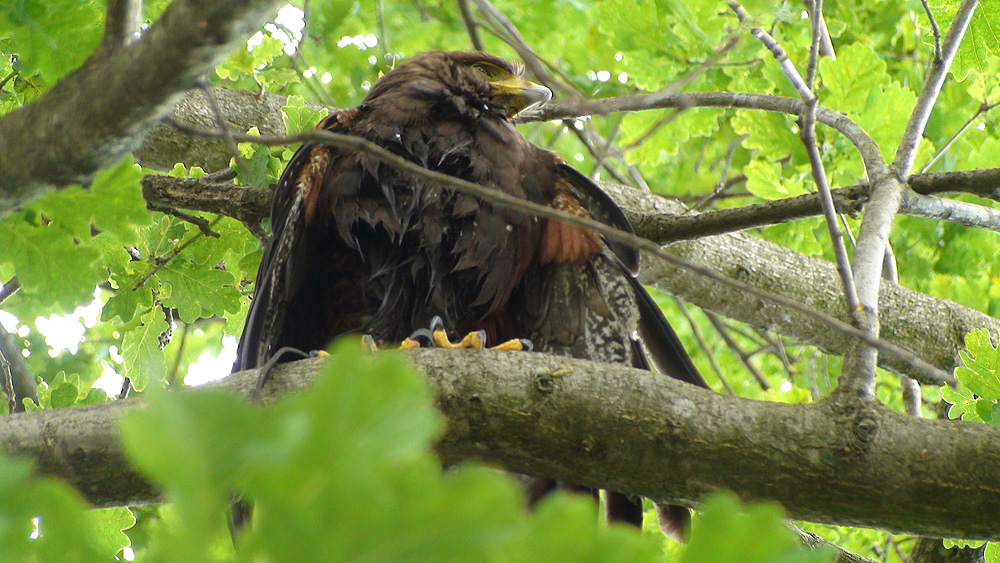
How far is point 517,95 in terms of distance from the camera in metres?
3.49

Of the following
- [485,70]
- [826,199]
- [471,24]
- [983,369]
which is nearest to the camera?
[826,199]

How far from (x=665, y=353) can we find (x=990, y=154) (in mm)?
1822

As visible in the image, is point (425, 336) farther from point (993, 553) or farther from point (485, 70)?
point (993, 553)

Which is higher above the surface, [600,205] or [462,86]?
[462,86]

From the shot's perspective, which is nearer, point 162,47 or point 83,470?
point 162,47

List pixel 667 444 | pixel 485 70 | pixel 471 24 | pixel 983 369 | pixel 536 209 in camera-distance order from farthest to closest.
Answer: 1. pixel 485 70
2. pixel 471 24
3. pixel 983 369
4. pixel 667 444
5. pixel 536 209

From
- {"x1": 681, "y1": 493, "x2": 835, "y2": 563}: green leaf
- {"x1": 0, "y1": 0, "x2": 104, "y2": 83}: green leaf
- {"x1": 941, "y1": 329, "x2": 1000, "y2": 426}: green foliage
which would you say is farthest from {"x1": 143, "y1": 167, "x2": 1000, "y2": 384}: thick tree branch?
{"x1": 681, "y1": 493, "x2": 835, "y2": 563}: green leaf

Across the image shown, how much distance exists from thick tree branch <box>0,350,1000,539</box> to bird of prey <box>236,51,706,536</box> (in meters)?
0.95

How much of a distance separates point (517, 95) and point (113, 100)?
2374mm

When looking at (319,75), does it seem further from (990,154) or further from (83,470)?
(83,470)

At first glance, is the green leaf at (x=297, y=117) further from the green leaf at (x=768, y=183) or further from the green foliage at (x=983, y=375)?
the green foliage at (x=983, y=375)

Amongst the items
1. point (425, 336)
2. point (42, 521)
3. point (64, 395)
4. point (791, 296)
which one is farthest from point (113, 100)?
point (791, 296)

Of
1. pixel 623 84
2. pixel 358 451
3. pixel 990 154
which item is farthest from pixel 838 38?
pixel 358 451

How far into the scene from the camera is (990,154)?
139 inches
